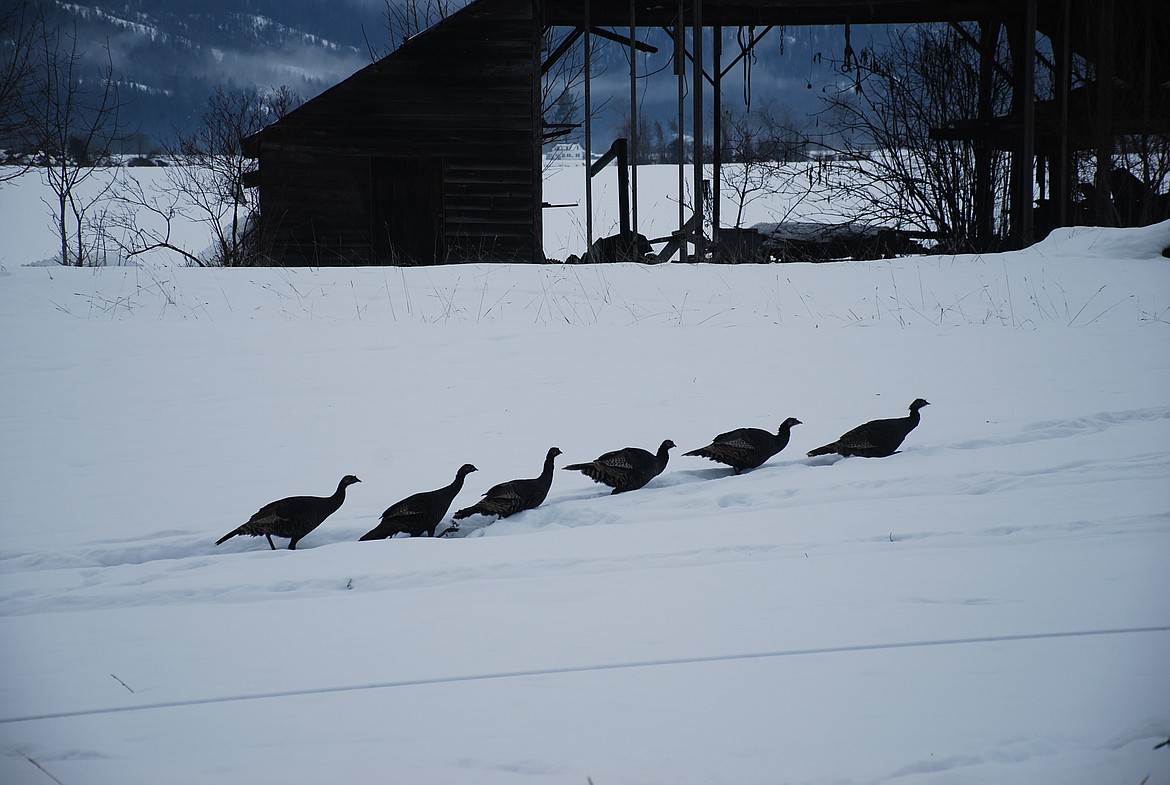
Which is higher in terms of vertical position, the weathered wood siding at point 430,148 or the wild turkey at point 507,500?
the weathered wood siding at point 430,148

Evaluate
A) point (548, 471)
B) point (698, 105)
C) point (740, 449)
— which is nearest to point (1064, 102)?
point (698, 105)

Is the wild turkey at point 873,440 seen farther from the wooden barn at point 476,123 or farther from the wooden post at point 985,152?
the wooden post at point 985,152

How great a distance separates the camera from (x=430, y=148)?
671 inches

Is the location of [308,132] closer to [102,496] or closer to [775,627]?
[102,496]

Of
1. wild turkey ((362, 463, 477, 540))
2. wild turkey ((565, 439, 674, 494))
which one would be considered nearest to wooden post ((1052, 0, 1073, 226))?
wild turkey ((565, 439, 674, 494))

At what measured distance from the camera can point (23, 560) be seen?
4.76 meters

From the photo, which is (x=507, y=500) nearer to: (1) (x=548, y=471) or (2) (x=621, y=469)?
(1) (x=548, y=471)

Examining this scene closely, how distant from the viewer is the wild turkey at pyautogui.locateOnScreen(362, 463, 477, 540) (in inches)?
199

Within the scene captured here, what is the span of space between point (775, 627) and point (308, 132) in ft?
52.9

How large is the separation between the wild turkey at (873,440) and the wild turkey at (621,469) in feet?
4.15

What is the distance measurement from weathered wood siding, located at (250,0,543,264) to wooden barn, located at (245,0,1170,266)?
2 cm

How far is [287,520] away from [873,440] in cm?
394

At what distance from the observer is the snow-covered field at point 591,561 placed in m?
2.70

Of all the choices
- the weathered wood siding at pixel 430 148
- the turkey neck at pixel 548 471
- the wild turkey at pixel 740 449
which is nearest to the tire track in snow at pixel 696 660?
the turkey neck at pixel 548 471
